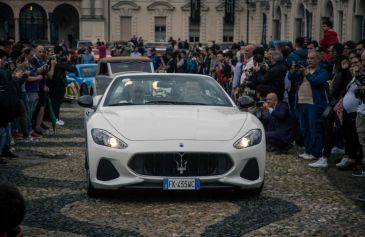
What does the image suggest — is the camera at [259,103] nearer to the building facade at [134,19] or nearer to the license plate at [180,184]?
the license plate at [180,184]

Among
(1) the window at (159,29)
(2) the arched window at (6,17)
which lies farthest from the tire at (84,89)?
(2) the arched window at (6,17)

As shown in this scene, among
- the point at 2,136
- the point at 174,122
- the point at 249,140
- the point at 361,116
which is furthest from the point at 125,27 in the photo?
the point at 249,140

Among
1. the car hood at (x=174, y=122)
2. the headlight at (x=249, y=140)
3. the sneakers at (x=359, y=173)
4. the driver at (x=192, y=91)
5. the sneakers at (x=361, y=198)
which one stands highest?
the driver at (x=192, y=91)

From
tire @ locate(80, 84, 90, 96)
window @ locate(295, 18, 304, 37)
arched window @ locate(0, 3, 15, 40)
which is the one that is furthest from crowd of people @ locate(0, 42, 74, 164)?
arched window @ locate(0, 3, 15, 40)

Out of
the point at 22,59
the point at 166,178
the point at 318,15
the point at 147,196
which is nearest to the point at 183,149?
the point at 166,178

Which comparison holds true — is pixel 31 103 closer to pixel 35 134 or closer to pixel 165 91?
pixel 35 134

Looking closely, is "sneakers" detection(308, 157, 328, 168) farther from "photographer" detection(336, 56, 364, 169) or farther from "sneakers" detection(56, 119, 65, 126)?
"sneakers" detection(56, 119, 65, 126)

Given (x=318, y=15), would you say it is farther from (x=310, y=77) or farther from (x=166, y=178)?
(x=166, y=178)

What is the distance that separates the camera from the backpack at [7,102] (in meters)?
10.6

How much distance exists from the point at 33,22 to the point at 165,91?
64.1 m

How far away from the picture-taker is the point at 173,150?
8.33 m

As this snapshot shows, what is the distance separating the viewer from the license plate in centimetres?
836

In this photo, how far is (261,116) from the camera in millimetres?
13867

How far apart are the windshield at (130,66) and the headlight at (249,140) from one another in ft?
36.8
